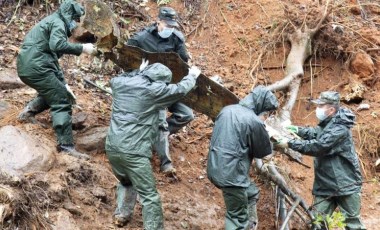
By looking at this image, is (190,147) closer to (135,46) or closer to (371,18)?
(135,46)

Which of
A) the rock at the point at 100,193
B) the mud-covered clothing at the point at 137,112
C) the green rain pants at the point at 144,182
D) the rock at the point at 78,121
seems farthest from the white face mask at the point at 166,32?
the rock at the point at 100,193

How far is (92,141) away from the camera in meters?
7.46

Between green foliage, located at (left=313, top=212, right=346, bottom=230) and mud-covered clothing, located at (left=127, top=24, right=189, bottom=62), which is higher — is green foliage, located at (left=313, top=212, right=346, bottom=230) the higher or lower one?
the lower one

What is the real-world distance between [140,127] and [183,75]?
5.04 ft

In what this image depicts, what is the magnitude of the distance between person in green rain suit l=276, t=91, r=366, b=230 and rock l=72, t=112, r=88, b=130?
2722 millimetres

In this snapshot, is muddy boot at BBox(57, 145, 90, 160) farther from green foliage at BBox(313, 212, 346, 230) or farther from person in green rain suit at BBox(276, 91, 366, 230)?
green foliage at BBox(313, 212, 346, 230)

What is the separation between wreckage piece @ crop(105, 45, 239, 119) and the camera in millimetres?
7090

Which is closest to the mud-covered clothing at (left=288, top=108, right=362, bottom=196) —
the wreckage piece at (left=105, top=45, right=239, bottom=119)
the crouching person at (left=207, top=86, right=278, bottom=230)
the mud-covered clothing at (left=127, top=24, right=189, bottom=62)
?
the crouching person at (left=207, top=86, right=278, bottom=230)

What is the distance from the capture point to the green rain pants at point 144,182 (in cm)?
588

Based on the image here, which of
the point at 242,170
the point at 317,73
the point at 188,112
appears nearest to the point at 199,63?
the point at 317,73

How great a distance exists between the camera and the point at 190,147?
27.5 ft

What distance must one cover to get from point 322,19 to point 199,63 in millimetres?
2257

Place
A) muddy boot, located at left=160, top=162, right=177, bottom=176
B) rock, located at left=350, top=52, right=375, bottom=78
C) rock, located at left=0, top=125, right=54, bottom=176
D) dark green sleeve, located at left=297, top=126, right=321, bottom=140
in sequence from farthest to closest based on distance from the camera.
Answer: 1. rock, located at left=350, top=52, right=375, bottom=78
2. muddy boot, located at left=160, top=162, right=177, bottom=176
3. dark green sleeve, located at left=297, top=126, right=321, bottom=140
4. rock, located at left=0, top=125, right=54, bottom=176

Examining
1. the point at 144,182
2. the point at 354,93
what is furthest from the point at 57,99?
the point at 354,93
